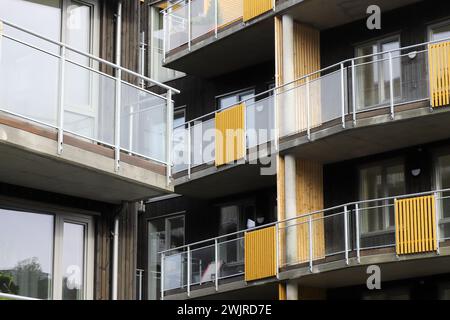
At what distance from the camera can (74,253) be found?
1797cm

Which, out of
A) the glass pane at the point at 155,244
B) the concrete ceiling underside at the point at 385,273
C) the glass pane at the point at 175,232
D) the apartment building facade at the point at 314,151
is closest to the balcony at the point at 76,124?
the apartment building facade at the point at 314,151

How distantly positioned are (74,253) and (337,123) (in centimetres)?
1018

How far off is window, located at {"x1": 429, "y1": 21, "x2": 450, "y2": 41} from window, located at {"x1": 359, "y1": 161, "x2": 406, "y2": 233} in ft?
9.51

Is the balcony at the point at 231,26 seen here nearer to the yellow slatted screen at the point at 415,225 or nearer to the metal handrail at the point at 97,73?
the yellow slatted screen at the point at 415,225

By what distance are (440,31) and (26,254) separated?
13.2 meters

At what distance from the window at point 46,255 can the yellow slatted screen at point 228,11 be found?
1346 centimetres

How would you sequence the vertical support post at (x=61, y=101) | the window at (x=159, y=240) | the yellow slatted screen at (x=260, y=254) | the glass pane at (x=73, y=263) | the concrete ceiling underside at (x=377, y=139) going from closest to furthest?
the vertical support post at (x=61, y=101) → the glass pane at (x=73, y=263) → the concrete ceiling underside at (x=377, y=139) → the yellow slatted screen at (x=260, y=254) → the window at (x=159, y=240)

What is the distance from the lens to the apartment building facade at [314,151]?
25.7 meters

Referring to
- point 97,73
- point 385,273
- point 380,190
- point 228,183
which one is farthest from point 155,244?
point 97,73

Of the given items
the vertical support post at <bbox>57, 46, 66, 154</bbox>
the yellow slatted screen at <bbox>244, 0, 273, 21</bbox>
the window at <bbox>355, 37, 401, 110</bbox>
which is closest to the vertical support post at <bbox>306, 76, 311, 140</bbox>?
the window at <bbox>355, 37, 401, 110</bbox>

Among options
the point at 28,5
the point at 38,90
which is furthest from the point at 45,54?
the point at 28,5

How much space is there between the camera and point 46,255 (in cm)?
1747

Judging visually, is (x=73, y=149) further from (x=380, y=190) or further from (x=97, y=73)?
(x=380, y=190)

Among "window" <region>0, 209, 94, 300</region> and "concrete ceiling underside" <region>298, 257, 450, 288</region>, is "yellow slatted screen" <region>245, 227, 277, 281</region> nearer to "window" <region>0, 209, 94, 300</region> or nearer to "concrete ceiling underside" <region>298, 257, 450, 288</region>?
"concrete ceiling underside" <region>298, 257, 450, 288</region>
